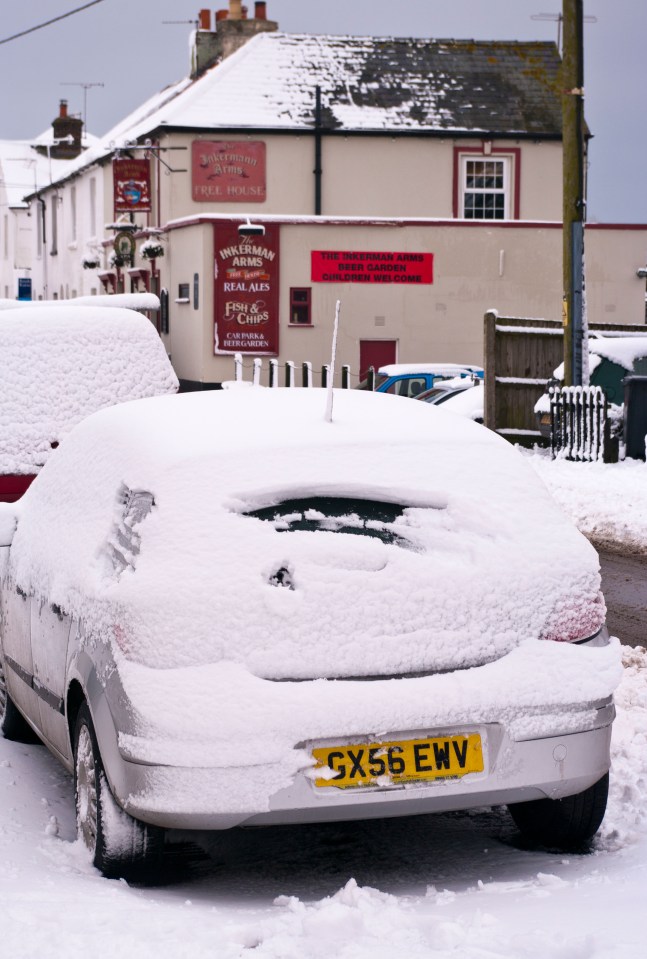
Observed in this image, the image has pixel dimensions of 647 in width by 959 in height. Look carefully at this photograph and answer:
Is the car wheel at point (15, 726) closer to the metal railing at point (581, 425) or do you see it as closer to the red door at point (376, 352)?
the metal railing at point (581, 425)

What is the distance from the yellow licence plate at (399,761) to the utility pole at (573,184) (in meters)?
16.1

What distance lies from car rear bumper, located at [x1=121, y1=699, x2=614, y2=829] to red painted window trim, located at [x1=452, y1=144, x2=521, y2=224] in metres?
35.2

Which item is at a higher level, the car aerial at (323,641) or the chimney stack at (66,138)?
the chimney stack at (66,138)

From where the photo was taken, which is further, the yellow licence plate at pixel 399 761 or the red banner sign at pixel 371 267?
the red banner sign at pixel 371 267

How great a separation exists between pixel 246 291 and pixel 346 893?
103 ft

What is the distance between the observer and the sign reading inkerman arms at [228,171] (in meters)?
37.9

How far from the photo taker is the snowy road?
3740 mm

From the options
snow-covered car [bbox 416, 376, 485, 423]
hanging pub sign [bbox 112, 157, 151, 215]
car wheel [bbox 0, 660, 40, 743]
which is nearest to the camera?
car wheel [bbox 0, 660, 40, 743]

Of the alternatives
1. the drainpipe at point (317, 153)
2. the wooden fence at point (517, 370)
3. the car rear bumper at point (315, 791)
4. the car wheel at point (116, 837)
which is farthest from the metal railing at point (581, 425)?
the drainpipe at point (317, 153)

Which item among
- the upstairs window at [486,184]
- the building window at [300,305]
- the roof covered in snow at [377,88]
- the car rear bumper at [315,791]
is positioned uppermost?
the roof covered in snow at [377,88]

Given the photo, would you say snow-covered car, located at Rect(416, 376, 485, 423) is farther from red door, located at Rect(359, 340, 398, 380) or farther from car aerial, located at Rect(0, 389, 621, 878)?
car aerial, located at Rect(0, 389, 621, 878)

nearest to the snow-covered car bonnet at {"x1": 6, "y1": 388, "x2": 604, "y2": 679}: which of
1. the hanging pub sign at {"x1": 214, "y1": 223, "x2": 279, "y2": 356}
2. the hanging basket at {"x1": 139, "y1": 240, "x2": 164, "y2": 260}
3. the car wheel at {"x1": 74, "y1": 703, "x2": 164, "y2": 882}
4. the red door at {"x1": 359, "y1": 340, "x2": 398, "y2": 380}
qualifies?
the car wheel at {"x1": 74, "y1": 703, "x2": 164, "y2": 882}

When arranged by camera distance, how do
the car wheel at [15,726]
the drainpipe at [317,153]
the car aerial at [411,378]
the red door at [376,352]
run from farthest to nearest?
the drainpipe at [317,153]
the red door at [376,352]
the car aerial at [411,378]
the car wheel at [15,726]

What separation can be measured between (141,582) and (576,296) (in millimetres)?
16569
